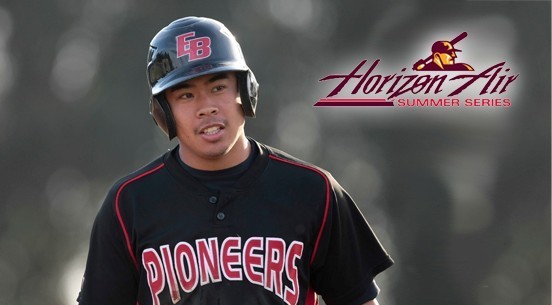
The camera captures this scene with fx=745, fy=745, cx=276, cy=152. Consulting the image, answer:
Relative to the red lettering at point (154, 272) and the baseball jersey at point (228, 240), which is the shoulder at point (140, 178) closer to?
the baseball jersey at point (228, 240)

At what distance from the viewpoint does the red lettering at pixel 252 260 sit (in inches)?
88.0

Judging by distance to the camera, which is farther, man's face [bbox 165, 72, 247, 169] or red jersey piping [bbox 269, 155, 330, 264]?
red jersey piping [bbox 269, 155, 330, 264]

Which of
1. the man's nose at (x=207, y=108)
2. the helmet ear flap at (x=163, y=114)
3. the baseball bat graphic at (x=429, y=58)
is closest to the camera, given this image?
the man's nose at (x=207, y=108)

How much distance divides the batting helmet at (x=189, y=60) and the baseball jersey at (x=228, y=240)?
0.56ft

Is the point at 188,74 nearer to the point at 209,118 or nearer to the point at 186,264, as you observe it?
the point at 209,118

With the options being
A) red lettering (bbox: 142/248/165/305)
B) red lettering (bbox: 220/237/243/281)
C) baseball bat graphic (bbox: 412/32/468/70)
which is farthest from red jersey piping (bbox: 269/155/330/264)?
baseball bat graphic (bbox: 412/32/468/70)

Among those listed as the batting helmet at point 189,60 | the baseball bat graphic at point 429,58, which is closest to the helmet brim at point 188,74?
the batting helmet at point 189,60

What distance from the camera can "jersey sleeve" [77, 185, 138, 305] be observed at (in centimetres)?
231

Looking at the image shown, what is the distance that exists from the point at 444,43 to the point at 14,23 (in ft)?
8.37

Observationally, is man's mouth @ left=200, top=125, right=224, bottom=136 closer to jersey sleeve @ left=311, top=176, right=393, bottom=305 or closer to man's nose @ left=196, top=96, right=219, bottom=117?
man's nose @ left=196, top=96, right=219, bottom=117

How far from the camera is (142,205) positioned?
2.30 m

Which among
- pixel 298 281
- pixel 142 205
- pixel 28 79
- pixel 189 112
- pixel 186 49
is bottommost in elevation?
pixel 298 281

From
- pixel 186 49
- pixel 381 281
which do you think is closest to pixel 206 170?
pixel 186 49

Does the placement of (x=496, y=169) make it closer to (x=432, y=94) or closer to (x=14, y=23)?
(x=432, y=94)
